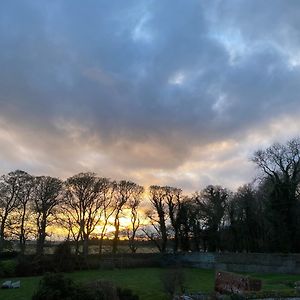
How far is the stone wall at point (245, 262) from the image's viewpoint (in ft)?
143

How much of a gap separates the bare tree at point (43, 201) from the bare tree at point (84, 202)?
10.3ft

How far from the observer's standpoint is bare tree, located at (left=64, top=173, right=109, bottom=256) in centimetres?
5744

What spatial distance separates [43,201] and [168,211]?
2156 centimetres

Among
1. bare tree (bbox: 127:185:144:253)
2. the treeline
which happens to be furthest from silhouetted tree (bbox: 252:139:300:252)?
bare tree (bbox: 127:185:144:253)

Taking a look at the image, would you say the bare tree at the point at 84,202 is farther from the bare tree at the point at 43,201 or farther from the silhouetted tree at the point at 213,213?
the silhouetted tree at the point at 213,213

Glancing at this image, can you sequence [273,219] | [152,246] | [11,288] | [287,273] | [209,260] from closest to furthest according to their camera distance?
[11,288] < [287,273] < [273,219] < [209,260] < [152,246]

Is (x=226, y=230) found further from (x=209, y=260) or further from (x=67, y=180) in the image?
(x=67, y=180)

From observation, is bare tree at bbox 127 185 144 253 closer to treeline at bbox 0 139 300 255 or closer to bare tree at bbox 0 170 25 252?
treeline at bbox 0 139 300 255

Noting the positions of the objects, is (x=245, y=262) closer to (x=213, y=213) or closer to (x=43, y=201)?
(x=213, y=213)

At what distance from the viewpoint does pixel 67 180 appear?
57.5 meters

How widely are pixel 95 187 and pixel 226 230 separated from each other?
2038cm

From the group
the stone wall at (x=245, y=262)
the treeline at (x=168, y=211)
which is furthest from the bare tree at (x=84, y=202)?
the stone wall at (x=245, y=262)

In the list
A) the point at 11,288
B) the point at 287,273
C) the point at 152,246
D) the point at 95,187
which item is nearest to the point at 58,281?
the point at 11,288

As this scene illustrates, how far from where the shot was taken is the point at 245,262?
50000mm
